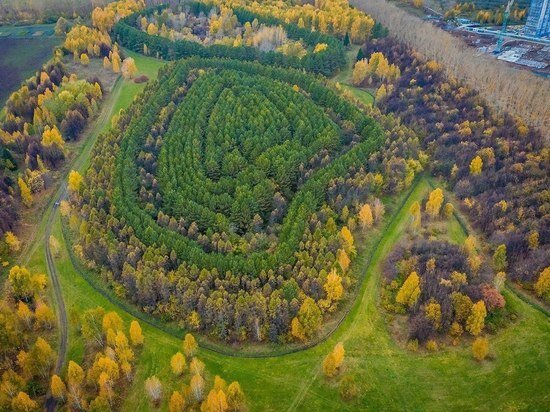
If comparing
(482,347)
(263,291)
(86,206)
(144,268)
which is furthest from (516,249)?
(86,206)

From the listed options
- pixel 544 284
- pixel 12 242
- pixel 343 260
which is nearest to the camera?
pixel 544 284

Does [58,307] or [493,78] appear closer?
[58,307]

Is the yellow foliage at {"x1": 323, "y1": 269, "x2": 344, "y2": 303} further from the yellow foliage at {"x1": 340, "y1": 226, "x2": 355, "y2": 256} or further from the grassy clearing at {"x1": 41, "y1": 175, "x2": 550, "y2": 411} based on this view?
the yellow foliage at {"x1": 340, "y1": 226, "x2": 355, "y2": 256}

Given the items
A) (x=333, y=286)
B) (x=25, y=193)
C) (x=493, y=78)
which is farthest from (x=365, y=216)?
(x=25, y=193)

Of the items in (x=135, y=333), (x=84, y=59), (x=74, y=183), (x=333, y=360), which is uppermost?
(x=84, y=59)

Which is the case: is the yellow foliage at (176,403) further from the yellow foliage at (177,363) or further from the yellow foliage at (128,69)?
the yellow foliage at (128,69)

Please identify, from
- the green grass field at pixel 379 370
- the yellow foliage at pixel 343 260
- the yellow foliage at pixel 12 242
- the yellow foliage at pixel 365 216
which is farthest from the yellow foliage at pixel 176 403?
the yellow foliage at pixel 365 216

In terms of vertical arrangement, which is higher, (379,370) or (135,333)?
(135,333)

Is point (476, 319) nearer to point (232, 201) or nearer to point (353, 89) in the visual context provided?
point (232, 201)

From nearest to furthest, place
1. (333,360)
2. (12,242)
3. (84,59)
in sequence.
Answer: (333,360) → (12,242) → (84,59)

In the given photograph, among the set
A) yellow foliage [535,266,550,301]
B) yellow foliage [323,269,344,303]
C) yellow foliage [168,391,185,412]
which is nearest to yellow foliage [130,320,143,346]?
yellow foliage [168,391,185,412]
